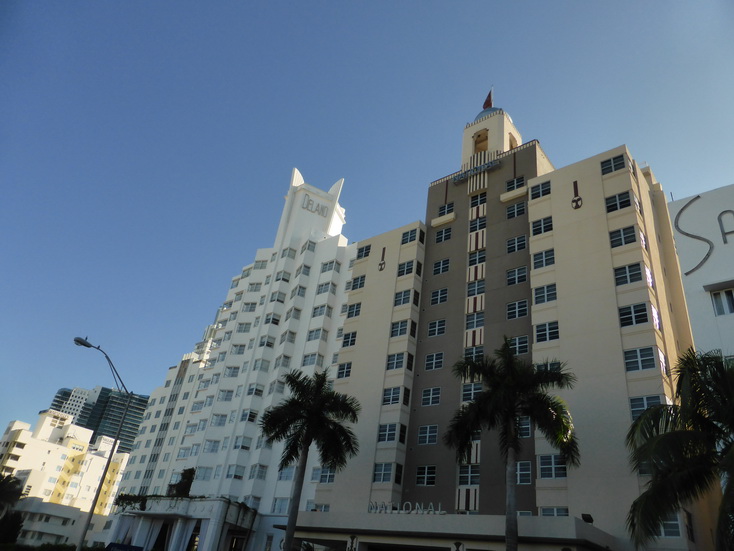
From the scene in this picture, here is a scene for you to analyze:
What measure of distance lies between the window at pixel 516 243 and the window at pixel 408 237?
428 inches

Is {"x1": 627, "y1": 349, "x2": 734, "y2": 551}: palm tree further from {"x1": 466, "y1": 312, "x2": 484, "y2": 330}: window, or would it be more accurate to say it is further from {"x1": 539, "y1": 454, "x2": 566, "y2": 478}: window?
{"x1": 466, "y1": 312, "x2": 484, "y2": 330}: window

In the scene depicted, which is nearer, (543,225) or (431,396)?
(543,225)

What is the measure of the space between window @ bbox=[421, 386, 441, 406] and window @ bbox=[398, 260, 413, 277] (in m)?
12.6

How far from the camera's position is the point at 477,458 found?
4397cm

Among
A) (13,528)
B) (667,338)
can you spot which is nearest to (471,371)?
(667,338)

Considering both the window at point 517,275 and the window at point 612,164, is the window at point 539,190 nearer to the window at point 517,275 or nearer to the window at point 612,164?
the window at point 612,164

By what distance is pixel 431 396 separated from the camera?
5028cm

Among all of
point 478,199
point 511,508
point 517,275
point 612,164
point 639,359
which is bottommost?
point 511,508

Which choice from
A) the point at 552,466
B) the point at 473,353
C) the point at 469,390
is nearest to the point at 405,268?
the point at 473,353

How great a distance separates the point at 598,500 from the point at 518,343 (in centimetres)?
1388

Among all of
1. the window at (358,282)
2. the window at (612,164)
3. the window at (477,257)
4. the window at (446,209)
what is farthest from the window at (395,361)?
the window at (612,164)

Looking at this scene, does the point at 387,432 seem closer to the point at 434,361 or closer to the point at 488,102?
the point at 434,361

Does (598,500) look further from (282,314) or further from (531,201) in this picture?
(282,314)

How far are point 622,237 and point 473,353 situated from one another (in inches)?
596
